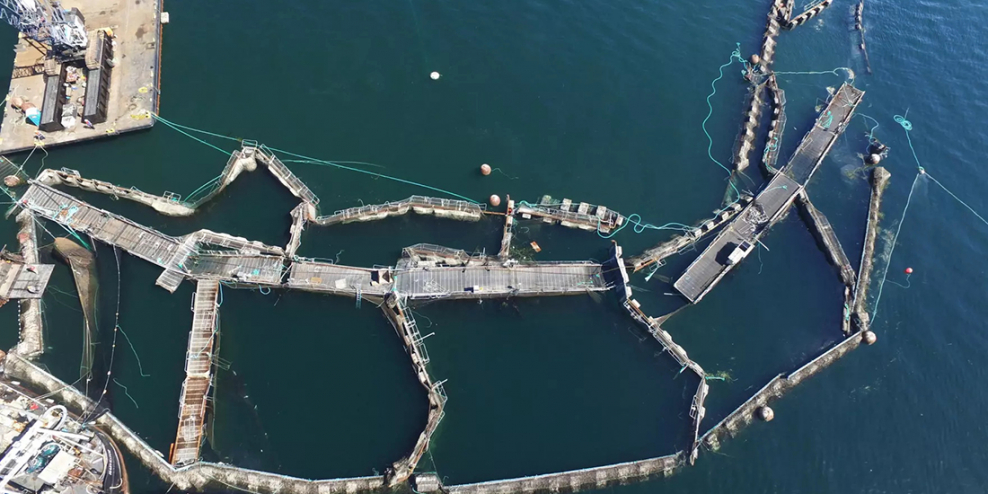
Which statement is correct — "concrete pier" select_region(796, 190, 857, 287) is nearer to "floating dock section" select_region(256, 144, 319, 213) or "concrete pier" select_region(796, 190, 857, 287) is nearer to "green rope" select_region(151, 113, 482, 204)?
"green rope" select_region(151, 113, 482, 204)

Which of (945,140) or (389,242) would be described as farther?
(945,140)

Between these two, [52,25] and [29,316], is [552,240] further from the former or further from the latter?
[52,25]

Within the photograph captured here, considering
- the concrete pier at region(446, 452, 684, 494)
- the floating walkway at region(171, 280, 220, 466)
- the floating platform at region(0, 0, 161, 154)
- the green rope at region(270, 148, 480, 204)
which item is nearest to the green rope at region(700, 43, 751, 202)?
the green rope at region(270, 148, 480, 204)

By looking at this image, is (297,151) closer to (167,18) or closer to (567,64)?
(167,18)

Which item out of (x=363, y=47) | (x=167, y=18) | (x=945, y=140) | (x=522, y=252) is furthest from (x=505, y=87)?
(x=945, y=140)

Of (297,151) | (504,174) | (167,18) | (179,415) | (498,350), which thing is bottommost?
(179,415)

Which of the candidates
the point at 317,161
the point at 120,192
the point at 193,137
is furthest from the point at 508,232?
the point at 120,192
